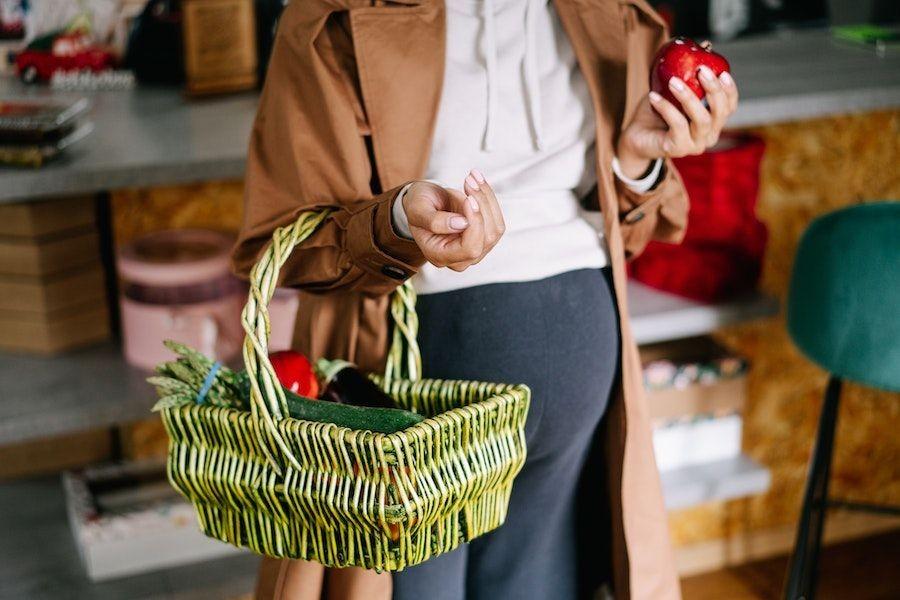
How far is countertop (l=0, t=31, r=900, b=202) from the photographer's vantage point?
139 cm

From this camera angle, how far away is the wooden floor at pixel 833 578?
230cm

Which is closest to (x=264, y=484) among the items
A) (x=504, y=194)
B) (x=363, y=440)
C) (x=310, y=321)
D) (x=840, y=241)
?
(x=363, y=440)

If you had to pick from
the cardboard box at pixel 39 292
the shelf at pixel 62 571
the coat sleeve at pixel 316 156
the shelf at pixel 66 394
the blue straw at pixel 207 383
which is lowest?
the shelf at pixel 62 571

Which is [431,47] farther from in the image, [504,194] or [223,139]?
[223,139]

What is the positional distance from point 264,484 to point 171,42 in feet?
3.64

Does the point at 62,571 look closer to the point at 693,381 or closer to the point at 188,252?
the point at 188,252

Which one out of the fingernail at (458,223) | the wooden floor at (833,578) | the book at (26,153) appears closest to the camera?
the fingernail at (458,223)

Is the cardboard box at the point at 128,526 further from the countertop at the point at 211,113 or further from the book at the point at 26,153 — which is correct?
the book at the point at 26,153

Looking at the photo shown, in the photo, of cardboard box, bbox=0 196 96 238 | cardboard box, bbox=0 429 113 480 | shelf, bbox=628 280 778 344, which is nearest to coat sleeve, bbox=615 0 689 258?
shelf, bbox=628 280 778 344

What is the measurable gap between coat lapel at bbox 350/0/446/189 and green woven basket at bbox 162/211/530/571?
12 centimetres

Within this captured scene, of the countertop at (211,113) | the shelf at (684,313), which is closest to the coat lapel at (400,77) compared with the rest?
the countertop at (211,113)

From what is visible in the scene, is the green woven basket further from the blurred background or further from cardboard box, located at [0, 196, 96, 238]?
cardboard box, located at [0, 196, 96, 238]

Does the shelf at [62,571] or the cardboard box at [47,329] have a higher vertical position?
the cardboard box at [47,329]

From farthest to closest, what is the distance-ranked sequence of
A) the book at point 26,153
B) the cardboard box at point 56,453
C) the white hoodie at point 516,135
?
the cardboard box at point 56,453, the book at point 26,153, the white hoodie at point 516,135
